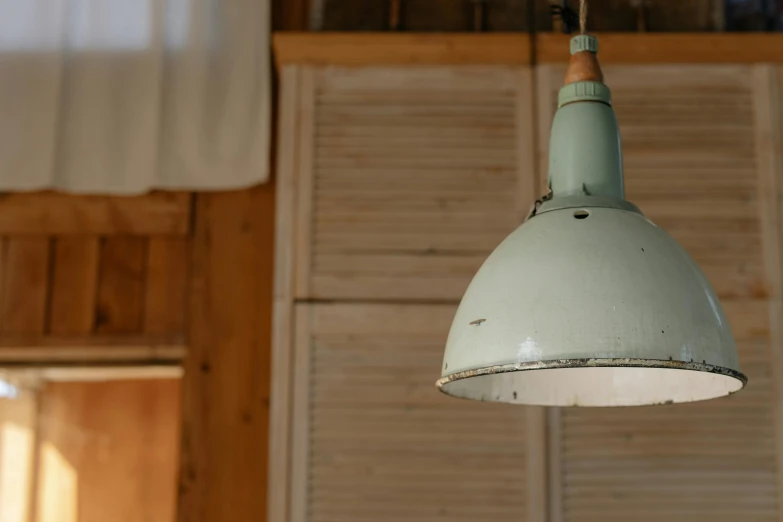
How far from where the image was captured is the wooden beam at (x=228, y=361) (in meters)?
2.41

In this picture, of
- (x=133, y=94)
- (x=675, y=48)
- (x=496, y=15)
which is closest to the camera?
(x=675, y=48)

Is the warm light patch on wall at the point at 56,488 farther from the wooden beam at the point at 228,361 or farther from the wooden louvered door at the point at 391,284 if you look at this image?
the wooden louvered door at the point at 391,284

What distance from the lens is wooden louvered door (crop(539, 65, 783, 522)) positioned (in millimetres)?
2260

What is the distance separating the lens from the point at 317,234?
2400mm

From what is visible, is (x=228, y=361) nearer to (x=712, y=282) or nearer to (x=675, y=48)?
(x=712, y=282)

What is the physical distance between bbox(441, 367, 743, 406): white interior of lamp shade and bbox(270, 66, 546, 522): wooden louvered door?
98cm

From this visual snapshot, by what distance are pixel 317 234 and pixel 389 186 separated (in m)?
0.22

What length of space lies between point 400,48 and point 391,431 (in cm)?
97

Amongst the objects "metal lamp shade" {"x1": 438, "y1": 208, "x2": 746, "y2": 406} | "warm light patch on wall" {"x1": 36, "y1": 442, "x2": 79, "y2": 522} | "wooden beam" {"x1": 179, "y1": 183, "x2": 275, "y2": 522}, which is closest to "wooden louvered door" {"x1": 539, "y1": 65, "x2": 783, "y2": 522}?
"wooden beam" {"x1": 179, "y1": 183, "x2": 275, "y2": 522}

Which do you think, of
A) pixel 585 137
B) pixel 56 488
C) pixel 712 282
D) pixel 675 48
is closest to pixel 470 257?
pixel 712 282

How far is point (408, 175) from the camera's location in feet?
8.02

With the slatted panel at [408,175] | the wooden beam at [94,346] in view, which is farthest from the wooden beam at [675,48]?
the wooden beam at [94,346]

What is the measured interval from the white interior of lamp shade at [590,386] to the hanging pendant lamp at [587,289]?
0.03 metres

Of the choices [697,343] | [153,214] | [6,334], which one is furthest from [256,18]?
[697,343]
